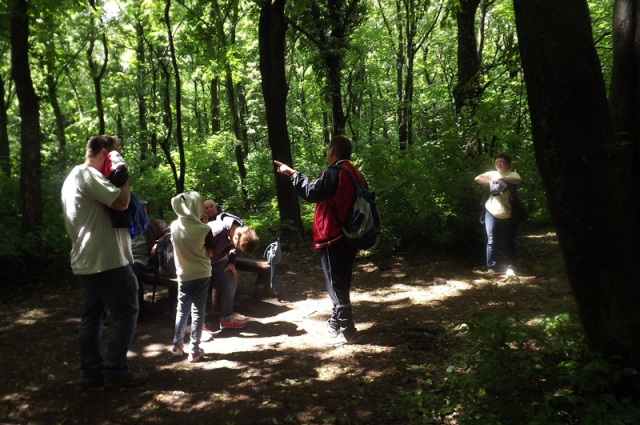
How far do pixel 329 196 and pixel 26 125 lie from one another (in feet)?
23.0

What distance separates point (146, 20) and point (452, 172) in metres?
11.3

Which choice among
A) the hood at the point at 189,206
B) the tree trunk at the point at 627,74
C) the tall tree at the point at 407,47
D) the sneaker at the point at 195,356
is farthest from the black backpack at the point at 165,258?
the tall tree at the point at 407,47

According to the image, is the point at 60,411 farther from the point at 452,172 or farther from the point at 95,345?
the point at 452,172

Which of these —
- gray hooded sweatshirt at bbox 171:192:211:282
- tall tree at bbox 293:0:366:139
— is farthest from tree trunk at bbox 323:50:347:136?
gray hooded sweatshirt at bbox 171:192:211:282

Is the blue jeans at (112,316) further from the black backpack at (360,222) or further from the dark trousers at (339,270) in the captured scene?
the black backpack at (360,222)

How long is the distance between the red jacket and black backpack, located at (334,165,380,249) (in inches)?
1.8

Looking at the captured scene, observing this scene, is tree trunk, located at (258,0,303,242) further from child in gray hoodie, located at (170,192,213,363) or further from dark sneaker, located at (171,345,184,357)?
dark sneaker, located at (171,345,184,357)

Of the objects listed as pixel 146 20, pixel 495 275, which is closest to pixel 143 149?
pixel 146 20

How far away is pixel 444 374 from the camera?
369cm

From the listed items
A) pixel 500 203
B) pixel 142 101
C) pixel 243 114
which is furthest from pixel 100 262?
pixel 243 114

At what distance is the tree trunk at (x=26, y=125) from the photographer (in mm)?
8305

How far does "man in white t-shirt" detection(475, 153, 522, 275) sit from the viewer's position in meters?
6.25

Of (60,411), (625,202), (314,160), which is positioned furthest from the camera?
(314,160)

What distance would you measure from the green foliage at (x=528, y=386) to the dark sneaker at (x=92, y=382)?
8.44ft
